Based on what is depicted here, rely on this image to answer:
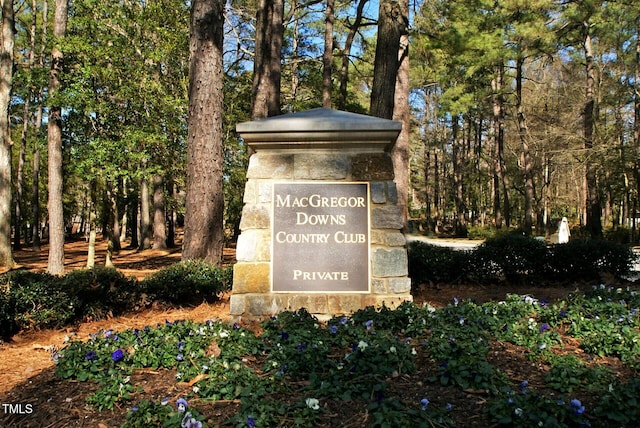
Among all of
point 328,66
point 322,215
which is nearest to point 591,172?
point 328,66

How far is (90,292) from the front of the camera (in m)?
4.77

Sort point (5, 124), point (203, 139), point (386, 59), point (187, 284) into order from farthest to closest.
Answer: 1. point (5, 124)
2. point (386, 59)
3. point (203, 139)
4. point (187, 284)

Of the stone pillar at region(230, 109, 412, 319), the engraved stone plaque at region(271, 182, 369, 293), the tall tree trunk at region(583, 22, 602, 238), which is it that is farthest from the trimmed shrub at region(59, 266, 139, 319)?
the tall tree trunk at region(583, 22, 602, 238)

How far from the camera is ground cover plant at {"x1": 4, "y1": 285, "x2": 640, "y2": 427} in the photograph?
2.14 metres

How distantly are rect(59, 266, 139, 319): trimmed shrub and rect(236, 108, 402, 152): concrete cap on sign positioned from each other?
7.54ft

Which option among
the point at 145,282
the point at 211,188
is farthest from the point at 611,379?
the point at 211,188

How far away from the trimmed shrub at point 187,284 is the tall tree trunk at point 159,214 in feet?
40.9

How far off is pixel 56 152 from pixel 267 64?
17.1ft

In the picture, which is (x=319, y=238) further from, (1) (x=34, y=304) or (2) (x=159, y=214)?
(2) (x=159, y=214)

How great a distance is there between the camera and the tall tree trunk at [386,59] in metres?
7.64

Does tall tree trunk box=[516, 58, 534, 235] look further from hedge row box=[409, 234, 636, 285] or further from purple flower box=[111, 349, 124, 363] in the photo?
purple flower box=[111, 349, 124, 363]

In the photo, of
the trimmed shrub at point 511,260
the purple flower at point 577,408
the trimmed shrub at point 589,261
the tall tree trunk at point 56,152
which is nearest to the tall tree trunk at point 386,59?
the trimmed shrub at point 511,260

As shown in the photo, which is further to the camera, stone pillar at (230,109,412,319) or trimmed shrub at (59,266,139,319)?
trimmed shrub at (59,266,139,319)

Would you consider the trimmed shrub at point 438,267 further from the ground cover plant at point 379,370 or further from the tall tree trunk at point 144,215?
the tall tree trunk at point 144,215
